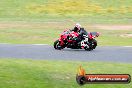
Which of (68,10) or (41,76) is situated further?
(68,10)

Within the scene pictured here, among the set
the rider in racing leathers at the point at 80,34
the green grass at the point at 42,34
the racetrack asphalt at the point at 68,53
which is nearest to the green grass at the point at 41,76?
the racetrack asphalt at the point at 68,53

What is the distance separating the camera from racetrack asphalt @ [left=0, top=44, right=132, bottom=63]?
21.9 metres

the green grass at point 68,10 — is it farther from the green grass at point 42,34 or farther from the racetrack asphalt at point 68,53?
the racetrack asphalt at point 68,53

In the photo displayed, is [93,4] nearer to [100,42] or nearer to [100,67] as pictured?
[100,42]


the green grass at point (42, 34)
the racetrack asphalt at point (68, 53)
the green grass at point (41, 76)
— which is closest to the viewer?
the green grass at point (41, 76)

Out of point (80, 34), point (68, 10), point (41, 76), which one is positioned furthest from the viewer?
point (68, 10)

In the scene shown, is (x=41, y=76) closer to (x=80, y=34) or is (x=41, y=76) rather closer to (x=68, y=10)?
(x=80, y=34)

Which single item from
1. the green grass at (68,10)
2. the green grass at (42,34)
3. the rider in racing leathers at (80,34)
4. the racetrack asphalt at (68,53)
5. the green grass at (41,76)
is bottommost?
the green grass at (68,10)

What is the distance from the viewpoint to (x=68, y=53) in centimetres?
2361

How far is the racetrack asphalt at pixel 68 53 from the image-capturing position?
21.9 meters

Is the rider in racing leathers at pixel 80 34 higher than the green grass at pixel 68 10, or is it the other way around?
the rider in racing leathers at pixel 80 34

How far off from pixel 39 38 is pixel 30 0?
24.5m

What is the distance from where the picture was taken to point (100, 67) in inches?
712

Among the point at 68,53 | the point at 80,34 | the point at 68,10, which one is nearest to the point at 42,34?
the point at 80,34
